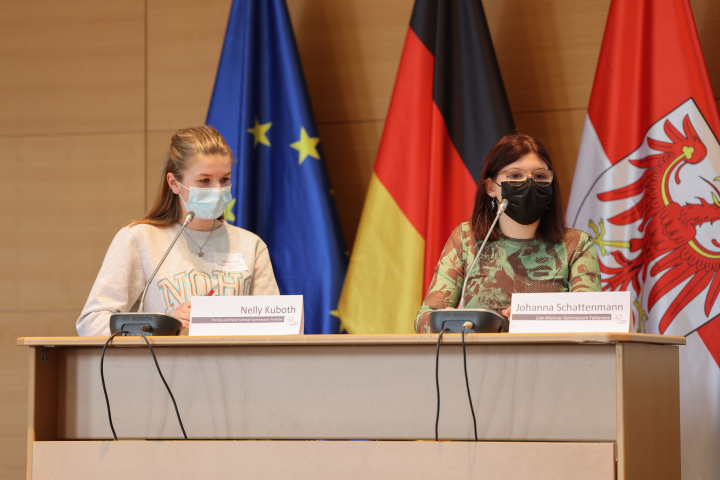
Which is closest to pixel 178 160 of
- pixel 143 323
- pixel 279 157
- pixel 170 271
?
pixel 170 271

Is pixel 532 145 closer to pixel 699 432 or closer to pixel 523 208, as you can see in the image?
pixel 523 208

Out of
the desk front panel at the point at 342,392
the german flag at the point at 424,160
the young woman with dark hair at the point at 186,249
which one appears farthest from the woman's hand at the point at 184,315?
the german flag at the point at 424,160

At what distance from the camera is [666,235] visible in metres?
2.68

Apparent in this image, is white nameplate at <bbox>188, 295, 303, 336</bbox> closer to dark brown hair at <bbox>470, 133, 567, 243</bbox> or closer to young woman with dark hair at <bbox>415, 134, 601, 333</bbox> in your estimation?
young woman with dark hair at <bbox>415, 134, 601, 333</bbox>

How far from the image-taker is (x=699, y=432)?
2564 millimetres

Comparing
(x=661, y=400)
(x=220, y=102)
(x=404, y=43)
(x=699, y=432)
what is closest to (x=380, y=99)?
(x=404, y=43)

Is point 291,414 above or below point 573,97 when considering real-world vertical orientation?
below

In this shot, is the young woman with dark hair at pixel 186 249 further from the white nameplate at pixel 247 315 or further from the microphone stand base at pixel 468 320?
the microphone stand base at pixel 468 320

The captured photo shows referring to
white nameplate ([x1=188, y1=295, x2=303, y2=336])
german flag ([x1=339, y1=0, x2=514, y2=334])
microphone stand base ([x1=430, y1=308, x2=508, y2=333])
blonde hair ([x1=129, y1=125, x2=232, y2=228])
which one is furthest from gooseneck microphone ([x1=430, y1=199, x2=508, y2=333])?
german flag ([x1=339, y1=0, x2=514, y2=334])

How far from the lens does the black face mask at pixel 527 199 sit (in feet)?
6.93

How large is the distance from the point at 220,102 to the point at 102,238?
Result: 83 centimetres

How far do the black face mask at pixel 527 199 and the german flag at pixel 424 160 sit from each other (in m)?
0.77

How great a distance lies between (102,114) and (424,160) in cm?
148

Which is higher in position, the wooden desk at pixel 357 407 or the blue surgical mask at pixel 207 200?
the blue surgical mask at pixel 207 200
